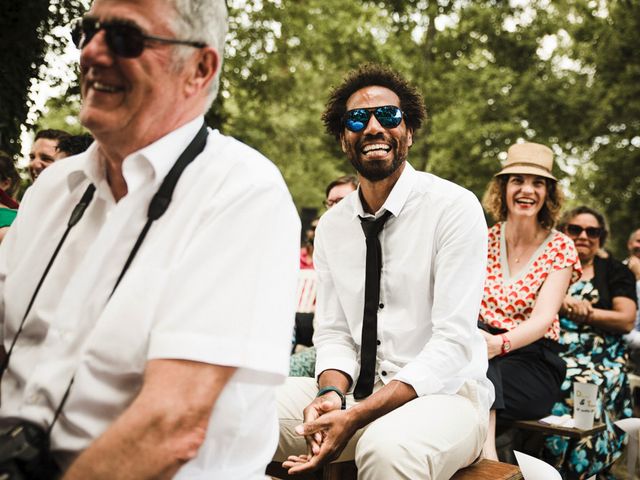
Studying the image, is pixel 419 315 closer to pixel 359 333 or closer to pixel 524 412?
pixel 359 333

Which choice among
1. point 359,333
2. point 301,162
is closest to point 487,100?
point 301,162

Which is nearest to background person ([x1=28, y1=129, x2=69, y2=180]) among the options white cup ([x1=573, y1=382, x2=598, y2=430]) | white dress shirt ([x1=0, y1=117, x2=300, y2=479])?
white dress shirt ([x1=0, y1=117, x2=300, y2=479])

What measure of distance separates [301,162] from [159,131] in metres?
20.4

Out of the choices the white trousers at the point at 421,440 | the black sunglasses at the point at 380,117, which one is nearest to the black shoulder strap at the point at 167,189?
the white trousers at the point at 421,440

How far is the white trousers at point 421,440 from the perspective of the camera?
2375 millimetres

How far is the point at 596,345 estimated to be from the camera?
4758 mm

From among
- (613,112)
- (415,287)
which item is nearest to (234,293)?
(415,287)

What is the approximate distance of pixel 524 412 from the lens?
12.7 feet

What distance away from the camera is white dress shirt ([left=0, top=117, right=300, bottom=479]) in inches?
57.3

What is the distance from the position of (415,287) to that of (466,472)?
793 millimetres

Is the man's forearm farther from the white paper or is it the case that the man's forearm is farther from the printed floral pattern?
the printed floral pattern

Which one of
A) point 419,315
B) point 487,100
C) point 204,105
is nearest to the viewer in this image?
point 204,105

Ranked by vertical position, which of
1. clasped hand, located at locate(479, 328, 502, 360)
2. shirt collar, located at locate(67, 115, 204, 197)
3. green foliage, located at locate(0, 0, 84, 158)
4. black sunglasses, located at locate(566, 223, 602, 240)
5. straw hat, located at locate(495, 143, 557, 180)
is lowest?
clasped hand, located at locate(479, 328, 502, 360)

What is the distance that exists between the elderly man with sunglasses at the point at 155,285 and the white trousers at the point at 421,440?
31.7 inches
